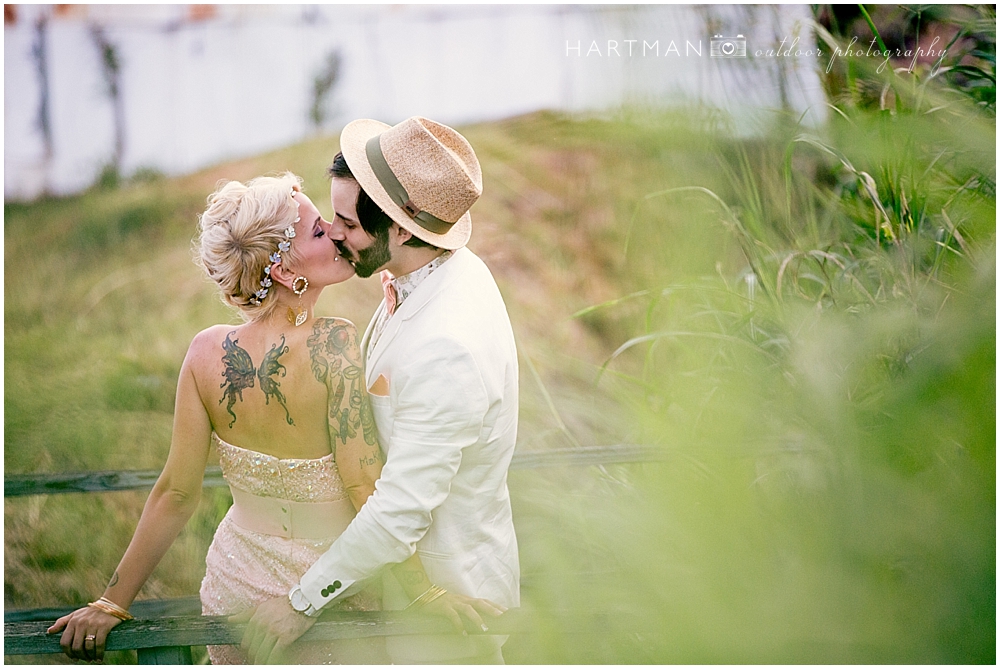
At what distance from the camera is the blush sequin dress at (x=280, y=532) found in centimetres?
200

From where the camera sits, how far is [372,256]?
1.98 metres

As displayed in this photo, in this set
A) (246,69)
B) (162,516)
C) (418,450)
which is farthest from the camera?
(246,69)

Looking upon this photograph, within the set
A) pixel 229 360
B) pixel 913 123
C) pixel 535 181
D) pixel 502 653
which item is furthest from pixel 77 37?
pixel 913 123

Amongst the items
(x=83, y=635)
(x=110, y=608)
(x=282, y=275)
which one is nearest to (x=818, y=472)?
(x=282, y=275)

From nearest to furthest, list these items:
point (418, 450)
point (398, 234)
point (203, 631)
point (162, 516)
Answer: point (203, 631)
point (418, 450)
point (398, 234)
point (162, 516)

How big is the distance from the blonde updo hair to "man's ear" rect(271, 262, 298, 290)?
1cm

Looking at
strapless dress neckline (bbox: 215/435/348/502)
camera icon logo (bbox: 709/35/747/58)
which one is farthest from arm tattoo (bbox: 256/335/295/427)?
camera icon logo (bbox: 709/35/747/58)

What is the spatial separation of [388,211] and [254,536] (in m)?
0.93

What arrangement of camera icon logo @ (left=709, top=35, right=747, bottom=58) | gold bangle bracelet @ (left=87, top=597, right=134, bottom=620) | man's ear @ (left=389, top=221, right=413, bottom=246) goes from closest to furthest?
man's ear @ (left=389, top=221, right=413, bottom=246) → gold bangle bracelet @ (left=87, top=597, right=134, bottom=620) → camera icon logo @ (left=709, top=35, right=747, bottom=58)

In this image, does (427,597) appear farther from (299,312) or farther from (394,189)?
(394,189)

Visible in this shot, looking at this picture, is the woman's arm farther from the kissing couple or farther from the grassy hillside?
the grassy hillside

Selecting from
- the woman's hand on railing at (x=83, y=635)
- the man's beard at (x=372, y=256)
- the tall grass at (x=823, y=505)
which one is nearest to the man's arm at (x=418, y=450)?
the man's beard at (x=372, y=256)

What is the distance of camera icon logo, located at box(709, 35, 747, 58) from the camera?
2232 millimetres

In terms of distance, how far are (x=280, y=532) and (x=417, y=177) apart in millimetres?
985
